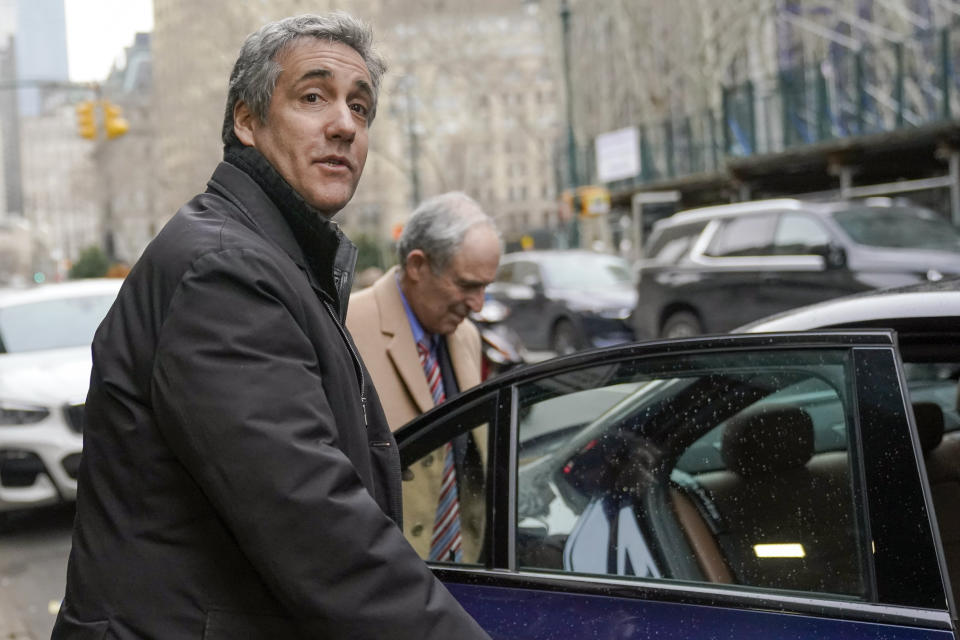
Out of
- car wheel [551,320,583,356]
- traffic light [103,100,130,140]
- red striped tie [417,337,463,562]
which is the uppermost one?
traffic light [103,100,130,140]

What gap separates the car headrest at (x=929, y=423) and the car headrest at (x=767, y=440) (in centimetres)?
82

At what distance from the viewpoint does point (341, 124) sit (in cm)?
166

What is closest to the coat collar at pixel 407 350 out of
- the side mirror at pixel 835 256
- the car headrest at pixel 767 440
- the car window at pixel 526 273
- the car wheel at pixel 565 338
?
the car headrest at pixel 767 440

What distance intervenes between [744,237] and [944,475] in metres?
8.92

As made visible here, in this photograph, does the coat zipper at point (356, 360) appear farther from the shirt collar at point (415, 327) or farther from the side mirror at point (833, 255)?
the side mirror at point (833, 255)

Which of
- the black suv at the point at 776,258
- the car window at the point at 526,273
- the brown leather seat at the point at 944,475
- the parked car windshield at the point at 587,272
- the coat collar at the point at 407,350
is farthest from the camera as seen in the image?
the car window at the point at 526,273

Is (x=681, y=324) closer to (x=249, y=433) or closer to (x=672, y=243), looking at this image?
(x=672, y=243)

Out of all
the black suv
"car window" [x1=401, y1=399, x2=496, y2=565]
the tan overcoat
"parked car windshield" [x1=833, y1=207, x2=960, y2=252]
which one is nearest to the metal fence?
the black suv

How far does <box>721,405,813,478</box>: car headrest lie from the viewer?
2053 mm

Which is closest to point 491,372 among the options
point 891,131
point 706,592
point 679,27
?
point 706,592

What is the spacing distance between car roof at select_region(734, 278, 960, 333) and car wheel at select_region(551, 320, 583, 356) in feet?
38.4

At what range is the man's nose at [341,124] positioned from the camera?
5.41 ft

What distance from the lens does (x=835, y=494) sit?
1.87 metres

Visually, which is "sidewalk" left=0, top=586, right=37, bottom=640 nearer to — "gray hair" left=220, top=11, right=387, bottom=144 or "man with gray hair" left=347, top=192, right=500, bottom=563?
"man with gray hair" left=347, top=192, right=500, bottom=563
